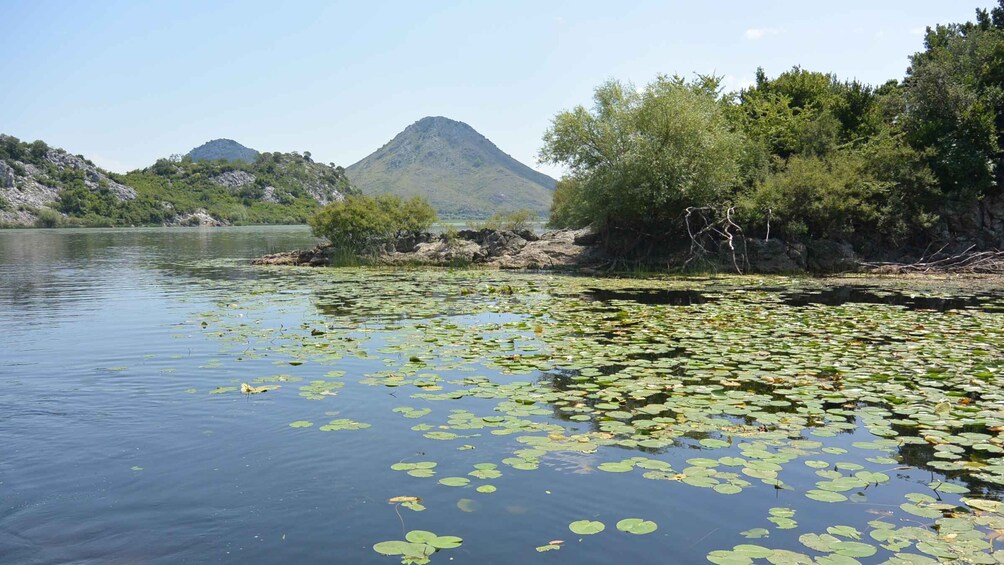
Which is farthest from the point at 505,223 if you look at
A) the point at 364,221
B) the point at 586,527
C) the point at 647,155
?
the point at 586,527

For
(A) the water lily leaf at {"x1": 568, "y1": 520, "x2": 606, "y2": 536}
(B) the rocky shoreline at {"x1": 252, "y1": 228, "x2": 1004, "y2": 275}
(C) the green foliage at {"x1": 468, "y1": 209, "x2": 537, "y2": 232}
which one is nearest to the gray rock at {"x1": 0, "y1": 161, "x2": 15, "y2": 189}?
(B) the rocky shoreline at {"x1": 252, "y1": 228, "x2": 1004, "y2": 275}

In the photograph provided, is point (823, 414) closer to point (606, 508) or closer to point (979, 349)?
point (606, 508)

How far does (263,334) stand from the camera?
14.2m

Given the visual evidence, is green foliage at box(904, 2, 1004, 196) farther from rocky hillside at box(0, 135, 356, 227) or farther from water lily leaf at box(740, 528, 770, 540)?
rocky hillside at box(0, 135, 356, 227)

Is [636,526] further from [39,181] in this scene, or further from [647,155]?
[39,181]

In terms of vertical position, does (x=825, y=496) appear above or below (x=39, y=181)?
below

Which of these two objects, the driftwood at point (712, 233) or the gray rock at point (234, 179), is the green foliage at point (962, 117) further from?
the gray rock at point (234, 179)

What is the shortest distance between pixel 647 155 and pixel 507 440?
1045 inches

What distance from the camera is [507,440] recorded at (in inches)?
291

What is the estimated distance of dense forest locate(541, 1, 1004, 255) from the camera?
31469 mm

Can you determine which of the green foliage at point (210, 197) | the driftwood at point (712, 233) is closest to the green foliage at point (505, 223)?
the driftwood at point (712, 233)

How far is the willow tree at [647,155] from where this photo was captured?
105 ft

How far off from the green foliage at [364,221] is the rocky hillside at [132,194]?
98.9m

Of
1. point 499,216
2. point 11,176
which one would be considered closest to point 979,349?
point 499,216
